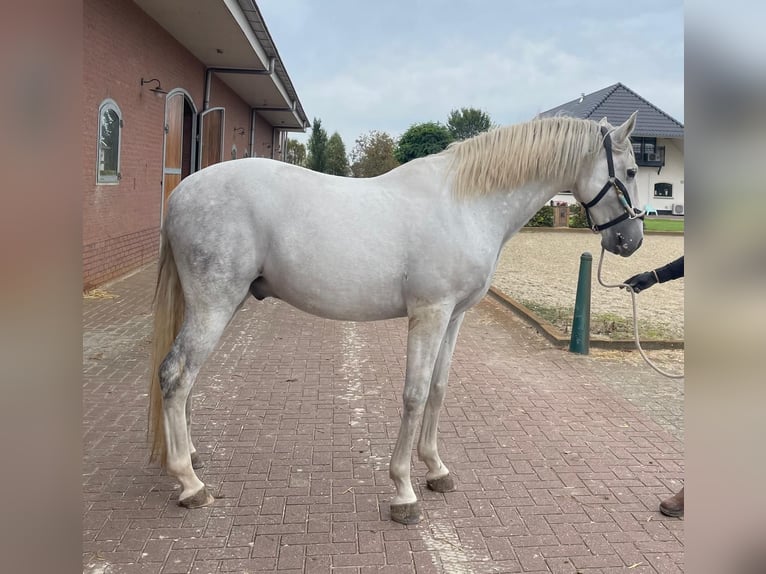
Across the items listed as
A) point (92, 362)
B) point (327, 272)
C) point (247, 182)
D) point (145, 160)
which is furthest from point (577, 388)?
point (145, 160)

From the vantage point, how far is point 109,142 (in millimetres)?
8625

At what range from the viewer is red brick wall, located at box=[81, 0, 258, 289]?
25.9 feet

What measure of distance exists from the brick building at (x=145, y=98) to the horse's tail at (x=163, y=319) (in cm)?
372

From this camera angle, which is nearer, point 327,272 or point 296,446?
point 327,272

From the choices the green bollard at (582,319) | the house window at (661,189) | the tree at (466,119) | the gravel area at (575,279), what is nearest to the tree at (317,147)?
the tree at (466,119)

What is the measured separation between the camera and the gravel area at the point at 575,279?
332 inches

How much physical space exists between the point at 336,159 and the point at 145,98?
4149cm

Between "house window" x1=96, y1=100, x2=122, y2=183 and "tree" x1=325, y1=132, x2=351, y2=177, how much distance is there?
38203mm

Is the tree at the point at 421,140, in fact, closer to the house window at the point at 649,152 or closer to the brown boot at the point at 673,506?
the house window at the point at 649,152

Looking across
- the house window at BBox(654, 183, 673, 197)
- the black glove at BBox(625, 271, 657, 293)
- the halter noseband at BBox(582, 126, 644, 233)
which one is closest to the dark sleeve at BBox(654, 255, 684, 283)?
the black glove at BBox(625, 271, 657, 293)

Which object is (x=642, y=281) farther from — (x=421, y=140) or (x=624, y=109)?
(x=421, y=140)
